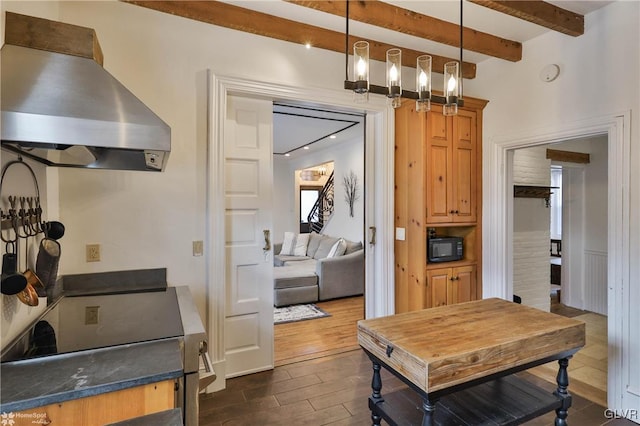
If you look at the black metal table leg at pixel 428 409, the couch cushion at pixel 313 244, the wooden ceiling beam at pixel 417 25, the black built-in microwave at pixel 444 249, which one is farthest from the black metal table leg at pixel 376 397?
the couch cushion at pixel 313 244

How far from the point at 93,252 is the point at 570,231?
19.3ft

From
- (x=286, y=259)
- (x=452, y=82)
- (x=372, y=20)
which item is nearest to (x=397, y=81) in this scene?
(x=452, y=82)

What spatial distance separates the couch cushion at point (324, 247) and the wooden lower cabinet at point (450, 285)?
9.41ft

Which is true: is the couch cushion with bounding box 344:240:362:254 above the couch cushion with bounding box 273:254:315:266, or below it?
above

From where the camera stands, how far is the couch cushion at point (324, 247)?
6.07 m

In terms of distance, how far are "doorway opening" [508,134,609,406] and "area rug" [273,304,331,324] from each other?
2.50 meters

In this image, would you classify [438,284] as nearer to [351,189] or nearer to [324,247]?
[324,247]

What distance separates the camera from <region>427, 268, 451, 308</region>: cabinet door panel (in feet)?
10.6

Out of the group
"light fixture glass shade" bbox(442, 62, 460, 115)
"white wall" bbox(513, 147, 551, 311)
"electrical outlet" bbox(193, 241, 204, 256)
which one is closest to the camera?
"light fixture glass shade" bbox(442, 62, 460, 115)

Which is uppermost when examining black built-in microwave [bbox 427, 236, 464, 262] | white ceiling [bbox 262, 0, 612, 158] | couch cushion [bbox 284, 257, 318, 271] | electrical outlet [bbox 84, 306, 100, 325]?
white ceiling [bbox 262, 0, 612, 158]

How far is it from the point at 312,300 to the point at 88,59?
4.17m

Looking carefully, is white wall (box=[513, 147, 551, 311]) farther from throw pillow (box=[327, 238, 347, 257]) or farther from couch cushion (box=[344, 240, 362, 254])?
throw pillow (box=[327, 238, 347, 257])

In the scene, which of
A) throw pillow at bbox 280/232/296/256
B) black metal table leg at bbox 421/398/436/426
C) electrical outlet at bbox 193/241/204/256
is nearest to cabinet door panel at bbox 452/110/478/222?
black metal table leg at bbox 421/398/436/426

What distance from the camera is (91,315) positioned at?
172 cm
